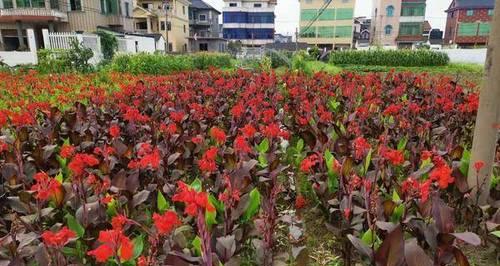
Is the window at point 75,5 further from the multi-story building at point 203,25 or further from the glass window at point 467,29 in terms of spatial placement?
the glass window at point 467,29

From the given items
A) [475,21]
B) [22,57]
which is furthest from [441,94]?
[475,21]

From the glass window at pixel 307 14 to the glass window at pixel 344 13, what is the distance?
10.5ft

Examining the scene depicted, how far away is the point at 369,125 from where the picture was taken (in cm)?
471

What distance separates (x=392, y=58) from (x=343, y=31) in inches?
1383

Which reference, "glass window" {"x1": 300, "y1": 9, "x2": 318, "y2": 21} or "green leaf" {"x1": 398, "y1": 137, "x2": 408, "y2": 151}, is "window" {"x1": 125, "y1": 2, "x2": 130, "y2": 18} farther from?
"green leaf" {"x1": 398, "y1": 137, "x2": 408, "y2": 151}

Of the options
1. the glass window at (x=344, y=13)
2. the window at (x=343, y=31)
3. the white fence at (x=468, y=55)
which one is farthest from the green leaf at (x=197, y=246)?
the glass window at (x=344, y=13)

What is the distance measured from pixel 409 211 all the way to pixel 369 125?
2.27 metres

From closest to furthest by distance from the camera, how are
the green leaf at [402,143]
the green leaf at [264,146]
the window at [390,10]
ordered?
1. the green leaf at [264,146]
2. the green leaf at [402,143]
3. the window at [390,10]

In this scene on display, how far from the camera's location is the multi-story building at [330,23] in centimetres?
5325

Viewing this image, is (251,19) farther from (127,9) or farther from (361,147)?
(361,147)

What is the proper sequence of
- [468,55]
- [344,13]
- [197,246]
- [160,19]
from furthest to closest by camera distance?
[344,13], [160,19], [468,55], [197,246]

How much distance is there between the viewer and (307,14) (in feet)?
182

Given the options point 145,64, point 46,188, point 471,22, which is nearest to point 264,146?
point 46,188

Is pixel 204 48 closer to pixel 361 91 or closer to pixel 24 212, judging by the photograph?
pixel 361 91
